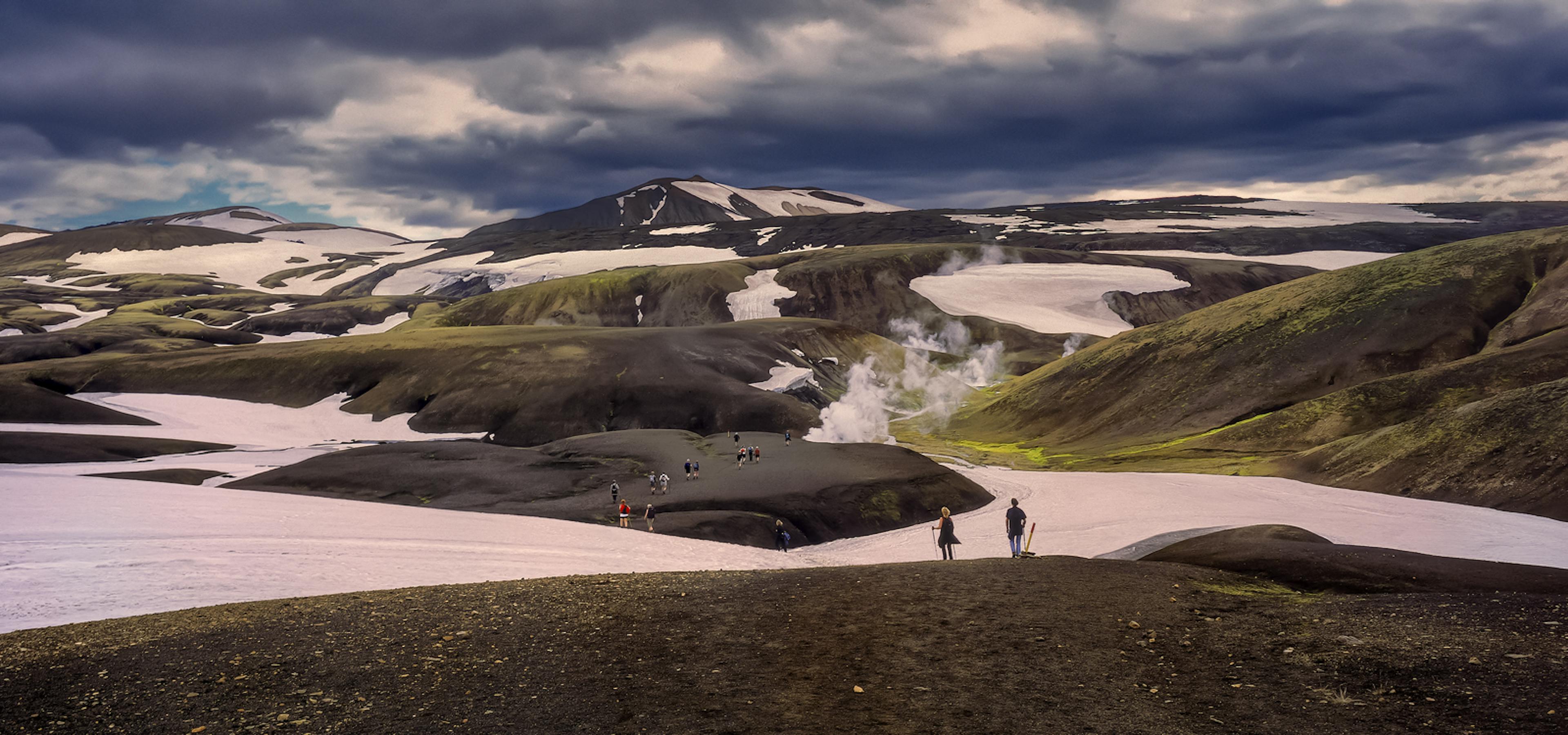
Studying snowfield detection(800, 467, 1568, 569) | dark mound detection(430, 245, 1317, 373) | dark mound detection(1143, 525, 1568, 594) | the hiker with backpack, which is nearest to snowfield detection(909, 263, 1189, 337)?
dark mound detection(430, 245, 1317, 373)

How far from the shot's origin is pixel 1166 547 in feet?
100

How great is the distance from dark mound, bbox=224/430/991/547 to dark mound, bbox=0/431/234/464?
50.8ft

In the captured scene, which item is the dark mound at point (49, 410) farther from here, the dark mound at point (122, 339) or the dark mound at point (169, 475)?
the dark mound at point (122, 339)

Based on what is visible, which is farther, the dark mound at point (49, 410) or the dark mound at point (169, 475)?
the dark mound at point (49, 410)

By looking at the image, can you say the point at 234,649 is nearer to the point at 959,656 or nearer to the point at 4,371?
the point at 959,656

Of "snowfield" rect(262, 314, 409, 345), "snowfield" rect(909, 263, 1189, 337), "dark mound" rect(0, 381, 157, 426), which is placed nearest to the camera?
"dark mound" rect(0, 381, 157, 426)

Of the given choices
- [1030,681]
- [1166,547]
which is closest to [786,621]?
[1030,681]

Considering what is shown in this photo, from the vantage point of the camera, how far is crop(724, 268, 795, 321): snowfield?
578 feet

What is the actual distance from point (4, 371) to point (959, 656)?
117126mm

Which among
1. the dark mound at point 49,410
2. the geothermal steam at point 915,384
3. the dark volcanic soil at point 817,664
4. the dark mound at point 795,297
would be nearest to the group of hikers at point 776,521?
the dark volcanic soil at point 817,664

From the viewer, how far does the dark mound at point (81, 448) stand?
59281 millimetres

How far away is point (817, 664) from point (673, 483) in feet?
129

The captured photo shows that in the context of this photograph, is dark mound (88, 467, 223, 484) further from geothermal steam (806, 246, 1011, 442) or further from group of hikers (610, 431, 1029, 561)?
geothermal steam (806, 246, 1011, 442)

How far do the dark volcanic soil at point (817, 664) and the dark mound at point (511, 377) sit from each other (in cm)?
6315
